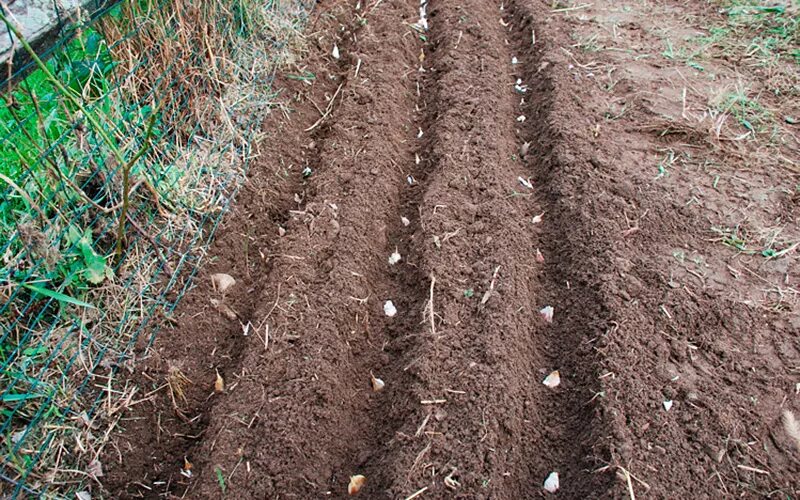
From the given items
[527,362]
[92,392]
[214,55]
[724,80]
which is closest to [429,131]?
[214,55]

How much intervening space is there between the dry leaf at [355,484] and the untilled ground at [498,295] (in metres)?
0.02

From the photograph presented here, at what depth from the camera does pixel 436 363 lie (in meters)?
2.47

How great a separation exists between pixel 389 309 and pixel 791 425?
5.22 ft

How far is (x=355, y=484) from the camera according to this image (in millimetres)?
2207

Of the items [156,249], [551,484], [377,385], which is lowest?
[551,484]

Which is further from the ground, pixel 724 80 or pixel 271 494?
pixel 271 494

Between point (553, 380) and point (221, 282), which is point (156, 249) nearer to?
point (221, 282)

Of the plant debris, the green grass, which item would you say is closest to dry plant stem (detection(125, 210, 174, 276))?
the plant debris

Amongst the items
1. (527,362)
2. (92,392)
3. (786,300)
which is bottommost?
(786,300)

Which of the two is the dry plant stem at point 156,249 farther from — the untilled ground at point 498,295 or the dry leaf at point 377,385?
the dry leaf at point 377,385

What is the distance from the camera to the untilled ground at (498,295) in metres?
2.25

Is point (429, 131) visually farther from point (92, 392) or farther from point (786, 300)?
point (92, 392)

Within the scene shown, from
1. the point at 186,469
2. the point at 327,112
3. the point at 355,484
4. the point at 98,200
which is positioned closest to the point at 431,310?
the point at 355,484

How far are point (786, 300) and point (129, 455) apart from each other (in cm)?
272
